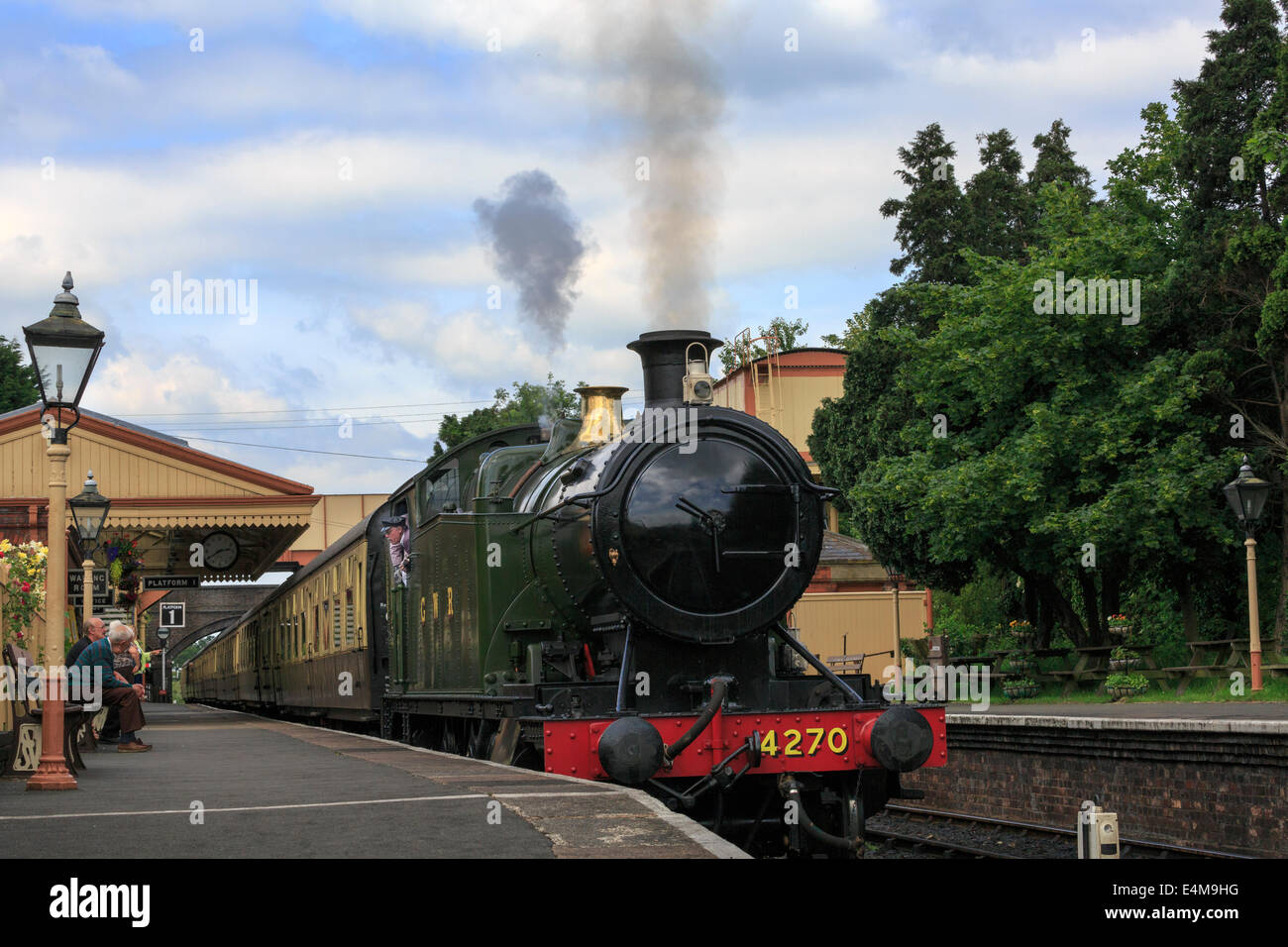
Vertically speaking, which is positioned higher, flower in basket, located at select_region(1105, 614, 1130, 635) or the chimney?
the chimney

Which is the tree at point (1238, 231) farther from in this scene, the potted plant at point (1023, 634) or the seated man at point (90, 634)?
the seated man at point (90, 634)

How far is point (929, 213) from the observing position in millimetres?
35250

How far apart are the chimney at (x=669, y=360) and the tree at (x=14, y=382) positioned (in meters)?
40.9

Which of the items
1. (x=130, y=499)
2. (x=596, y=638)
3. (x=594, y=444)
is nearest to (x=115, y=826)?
(x=596, y=638)

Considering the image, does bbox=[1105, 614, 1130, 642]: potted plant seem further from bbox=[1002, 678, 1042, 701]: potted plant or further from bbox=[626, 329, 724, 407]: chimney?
bbox=[626, 329, 724, 407]: chimney

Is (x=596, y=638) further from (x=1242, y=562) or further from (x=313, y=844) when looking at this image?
(x=1242, y=562)

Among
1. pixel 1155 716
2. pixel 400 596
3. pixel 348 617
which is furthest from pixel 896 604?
pixel 400 596

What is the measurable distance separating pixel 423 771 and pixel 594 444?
2673 mm

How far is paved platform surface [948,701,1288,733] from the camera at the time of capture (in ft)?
37.3

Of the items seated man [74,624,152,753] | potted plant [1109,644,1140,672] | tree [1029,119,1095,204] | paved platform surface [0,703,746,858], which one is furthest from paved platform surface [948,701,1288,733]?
tree [1029,119,1095,204]

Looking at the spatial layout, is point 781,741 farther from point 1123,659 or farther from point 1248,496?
point 1123,659
